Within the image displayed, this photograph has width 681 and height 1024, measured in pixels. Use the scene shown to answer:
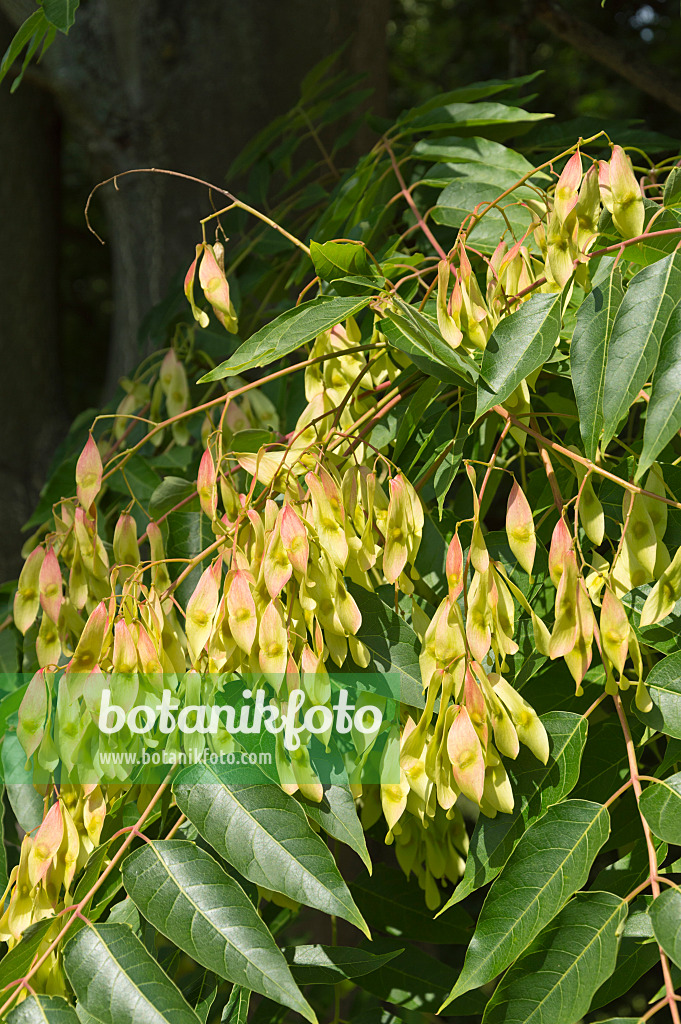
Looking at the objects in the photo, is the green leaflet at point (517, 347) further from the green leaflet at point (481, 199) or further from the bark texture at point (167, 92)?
the bark texture at point (167, 92)

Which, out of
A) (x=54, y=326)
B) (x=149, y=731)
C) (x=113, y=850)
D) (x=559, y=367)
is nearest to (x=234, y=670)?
(x=149, y=731)

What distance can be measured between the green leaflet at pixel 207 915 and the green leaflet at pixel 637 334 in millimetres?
399

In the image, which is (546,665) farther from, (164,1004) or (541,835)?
(164,1004)

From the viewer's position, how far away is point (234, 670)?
0.60 m

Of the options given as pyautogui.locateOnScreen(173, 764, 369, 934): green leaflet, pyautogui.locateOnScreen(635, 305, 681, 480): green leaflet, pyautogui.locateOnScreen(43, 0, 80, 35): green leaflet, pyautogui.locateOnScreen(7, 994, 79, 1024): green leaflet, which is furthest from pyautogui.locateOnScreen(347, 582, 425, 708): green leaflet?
pyautogui.locateOnScreen(43, 0, 80, 35): green leaflet

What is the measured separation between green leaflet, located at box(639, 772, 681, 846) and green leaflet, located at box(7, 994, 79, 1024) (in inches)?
16.7

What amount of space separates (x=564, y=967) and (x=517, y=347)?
404 mm

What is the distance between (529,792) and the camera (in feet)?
1.96

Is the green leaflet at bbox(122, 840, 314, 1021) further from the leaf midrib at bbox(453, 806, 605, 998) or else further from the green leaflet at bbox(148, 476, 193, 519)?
the green leaflet at bbox(148, 476, 193, 519)

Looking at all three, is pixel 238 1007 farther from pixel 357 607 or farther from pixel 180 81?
pixel 180 81

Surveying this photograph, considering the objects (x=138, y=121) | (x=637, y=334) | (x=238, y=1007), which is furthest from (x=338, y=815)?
(x=138, y=121)

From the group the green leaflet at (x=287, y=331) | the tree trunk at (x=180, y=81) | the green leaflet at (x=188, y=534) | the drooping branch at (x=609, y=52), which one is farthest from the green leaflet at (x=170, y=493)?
the drooping branch at (x=609, y=52)

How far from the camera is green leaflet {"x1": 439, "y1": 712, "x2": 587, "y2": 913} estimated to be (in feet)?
1.91

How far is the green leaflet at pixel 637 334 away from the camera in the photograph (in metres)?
0.51
